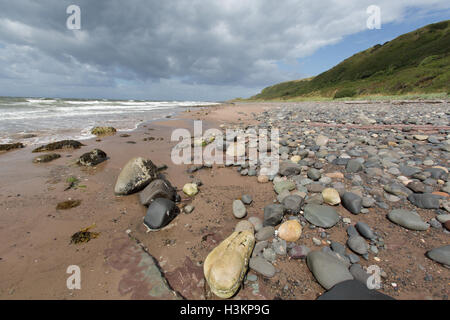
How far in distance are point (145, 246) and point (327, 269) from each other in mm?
2192

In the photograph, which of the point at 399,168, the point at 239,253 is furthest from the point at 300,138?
the point at 239,253

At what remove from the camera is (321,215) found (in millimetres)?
2533

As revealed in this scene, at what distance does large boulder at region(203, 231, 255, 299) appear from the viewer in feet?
5.73

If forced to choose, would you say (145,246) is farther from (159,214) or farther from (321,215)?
(321,215)

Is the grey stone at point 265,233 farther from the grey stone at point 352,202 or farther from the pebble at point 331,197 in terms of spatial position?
the grey stone at point 352,202

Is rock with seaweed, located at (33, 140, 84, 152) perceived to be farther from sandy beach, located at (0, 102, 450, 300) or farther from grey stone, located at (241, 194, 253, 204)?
grey stone, located at (241, 194, 253, 204)

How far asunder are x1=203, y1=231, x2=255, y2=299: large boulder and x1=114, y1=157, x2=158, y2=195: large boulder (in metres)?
2.34

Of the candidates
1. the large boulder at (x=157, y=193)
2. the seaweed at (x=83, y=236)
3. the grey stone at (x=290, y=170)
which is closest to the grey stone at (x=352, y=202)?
the grey stone at (x=290, y=170)

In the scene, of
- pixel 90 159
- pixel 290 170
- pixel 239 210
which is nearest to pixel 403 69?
pixel 290 170

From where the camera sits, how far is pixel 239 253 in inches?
76.8

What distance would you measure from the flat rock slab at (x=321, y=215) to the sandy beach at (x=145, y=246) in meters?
0.08
